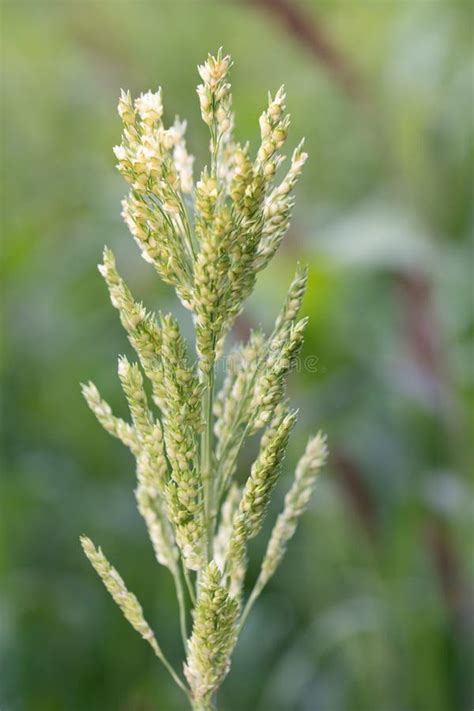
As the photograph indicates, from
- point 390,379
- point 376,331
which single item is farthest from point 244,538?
point 376,331

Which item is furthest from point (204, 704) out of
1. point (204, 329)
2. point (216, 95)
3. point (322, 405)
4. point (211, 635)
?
point (322, 405)

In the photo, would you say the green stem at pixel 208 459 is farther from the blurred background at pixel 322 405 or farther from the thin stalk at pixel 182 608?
the blurred background at pixel 322 405

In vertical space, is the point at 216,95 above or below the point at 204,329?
above

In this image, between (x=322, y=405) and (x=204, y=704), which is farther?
(x=322, y=405)

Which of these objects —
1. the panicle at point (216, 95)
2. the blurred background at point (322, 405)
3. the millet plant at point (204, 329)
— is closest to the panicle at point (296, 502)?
the millet plant at point (204, 329)

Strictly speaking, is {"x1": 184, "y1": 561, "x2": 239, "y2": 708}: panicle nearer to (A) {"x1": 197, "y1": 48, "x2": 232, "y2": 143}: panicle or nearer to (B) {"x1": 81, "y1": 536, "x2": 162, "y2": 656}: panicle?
(B) {"x1": 81, "y1": 536, "x2": 162, "y2": 656}: panicle

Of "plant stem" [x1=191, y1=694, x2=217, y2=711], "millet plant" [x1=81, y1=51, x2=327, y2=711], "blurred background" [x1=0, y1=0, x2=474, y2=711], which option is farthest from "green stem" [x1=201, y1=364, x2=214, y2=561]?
"blurred background" [x1=0, y1=0, x2=474, y2=711]

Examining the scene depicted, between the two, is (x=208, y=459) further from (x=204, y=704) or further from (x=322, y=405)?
(x=322, y=405)
